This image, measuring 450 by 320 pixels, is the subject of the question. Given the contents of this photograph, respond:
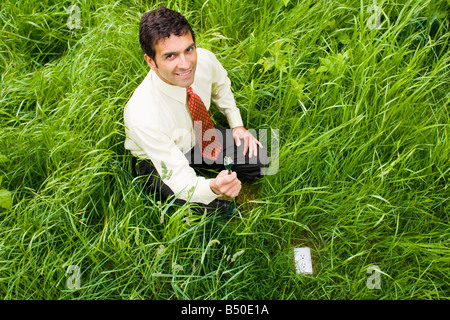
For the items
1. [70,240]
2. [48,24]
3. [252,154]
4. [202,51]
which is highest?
[48,24]

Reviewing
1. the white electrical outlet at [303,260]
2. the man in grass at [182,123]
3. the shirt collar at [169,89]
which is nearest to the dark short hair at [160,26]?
the man in grass at [182,123]

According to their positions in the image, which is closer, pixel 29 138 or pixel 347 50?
pixel 29 138

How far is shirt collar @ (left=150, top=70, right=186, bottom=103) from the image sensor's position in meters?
1.90

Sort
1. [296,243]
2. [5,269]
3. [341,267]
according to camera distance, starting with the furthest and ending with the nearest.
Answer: [296,243]
[341,267]
[5,269]

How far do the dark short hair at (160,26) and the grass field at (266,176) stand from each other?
67 cm

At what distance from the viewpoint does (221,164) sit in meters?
2.34

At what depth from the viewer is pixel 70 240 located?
1951 millimetres

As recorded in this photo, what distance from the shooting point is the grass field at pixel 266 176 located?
1925 millimetres

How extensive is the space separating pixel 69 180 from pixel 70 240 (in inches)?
14.6

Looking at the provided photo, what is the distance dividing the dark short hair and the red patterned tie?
347 millimetres

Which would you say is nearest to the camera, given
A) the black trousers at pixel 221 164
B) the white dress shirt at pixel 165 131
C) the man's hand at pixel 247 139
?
the white dress shirt at pixel 165 131

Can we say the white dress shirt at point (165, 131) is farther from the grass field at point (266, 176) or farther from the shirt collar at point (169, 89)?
the grass field at point (266, 176)
